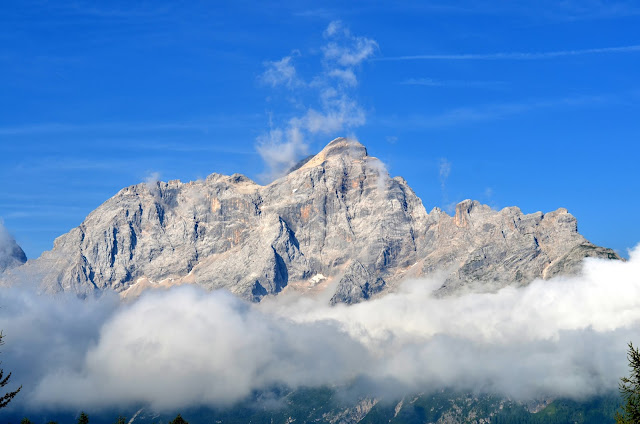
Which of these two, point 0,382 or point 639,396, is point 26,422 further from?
point 639,396

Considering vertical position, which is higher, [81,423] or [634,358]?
[81,423]

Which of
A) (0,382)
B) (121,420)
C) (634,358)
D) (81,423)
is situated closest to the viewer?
(0,382)

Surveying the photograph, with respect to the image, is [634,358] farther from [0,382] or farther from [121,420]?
[121,420]

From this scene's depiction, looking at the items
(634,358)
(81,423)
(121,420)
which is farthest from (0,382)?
(81,423)

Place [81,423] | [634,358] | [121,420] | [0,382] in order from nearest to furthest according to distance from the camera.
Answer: [0,382]
[634,358]
[121,420]
[81,423]

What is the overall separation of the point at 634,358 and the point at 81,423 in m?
118

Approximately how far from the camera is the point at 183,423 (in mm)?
160000

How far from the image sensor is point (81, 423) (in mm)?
176000

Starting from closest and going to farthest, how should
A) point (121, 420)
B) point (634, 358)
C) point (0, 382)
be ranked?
point (0, 382), point (634, 358), point (121, 420)

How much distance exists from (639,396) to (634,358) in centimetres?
447

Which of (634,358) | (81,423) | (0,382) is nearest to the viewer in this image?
(0,382)

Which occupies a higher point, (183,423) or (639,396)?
(183,423)

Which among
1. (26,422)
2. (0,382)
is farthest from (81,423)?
(0,382)

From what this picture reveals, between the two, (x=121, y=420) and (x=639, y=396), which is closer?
(x=639, y=396)
